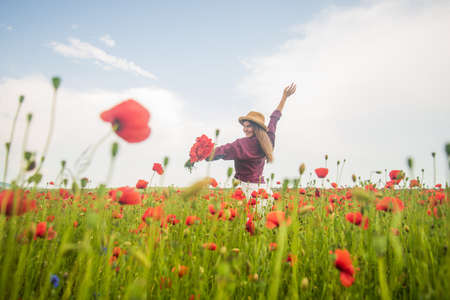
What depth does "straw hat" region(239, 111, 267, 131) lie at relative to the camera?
225 inches

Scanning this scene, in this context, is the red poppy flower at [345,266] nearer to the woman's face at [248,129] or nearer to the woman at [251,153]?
the woman at [251,153]

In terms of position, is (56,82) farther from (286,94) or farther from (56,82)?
Result: (286,94)

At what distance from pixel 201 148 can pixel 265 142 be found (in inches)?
110

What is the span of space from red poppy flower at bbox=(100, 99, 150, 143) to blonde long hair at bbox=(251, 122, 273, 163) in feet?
15.1

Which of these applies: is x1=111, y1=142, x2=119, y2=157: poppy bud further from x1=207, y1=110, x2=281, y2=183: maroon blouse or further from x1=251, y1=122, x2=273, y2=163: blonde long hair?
x1=251, y1=122, x2=273, y2=163: blonde long hair

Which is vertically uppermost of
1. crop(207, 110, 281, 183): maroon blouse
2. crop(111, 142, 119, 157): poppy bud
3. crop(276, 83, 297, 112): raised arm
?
crop(276, 83, 297, 112): raised arm

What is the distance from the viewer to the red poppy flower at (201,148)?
3.20 m

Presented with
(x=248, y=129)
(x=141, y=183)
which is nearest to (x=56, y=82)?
(x=141, y=183)

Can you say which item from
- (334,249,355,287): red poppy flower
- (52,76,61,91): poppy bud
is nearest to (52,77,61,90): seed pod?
(52,76,61,91): poppy bud

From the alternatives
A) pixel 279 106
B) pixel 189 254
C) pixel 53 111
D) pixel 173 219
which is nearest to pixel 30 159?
pixel 53 111

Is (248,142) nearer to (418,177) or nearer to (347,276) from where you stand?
(418,177)

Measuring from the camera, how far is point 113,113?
1.21 meters

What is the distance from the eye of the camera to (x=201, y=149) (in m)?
3.21

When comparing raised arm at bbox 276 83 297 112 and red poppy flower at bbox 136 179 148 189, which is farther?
raised arm at bbox 276 83 297 112
